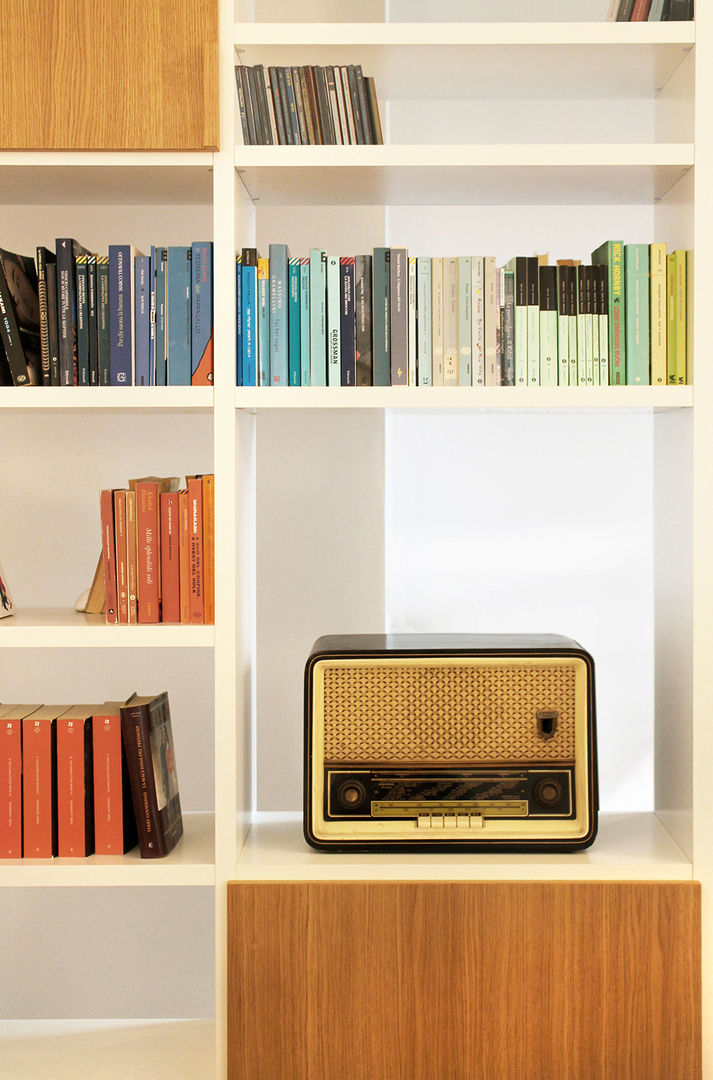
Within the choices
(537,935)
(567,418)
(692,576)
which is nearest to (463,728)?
(537,935)

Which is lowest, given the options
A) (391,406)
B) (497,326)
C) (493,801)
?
(493,801)

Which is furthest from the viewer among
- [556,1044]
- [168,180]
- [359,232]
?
[359,232]

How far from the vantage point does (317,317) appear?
1682mm

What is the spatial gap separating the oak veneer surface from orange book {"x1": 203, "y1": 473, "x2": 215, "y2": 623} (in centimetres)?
Result: 48

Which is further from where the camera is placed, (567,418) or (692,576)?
(567,418)

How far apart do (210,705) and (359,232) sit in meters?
1.11

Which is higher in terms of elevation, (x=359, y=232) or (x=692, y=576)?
(x=359, y=232)

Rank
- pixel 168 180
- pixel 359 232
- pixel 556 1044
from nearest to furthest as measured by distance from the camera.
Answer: pixel 556 1044, pixel 168 180, pixel 359 232

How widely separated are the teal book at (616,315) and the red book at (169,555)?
78cm

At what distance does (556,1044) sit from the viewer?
63.1 inches

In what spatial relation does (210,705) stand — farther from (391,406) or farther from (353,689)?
(391,406)

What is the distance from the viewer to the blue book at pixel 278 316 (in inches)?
65.8

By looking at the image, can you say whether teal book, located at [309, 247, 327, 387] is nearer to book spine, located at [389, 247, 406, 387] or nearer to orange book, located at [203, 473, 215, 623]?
book spine, located at [389, 247, 406, 387]

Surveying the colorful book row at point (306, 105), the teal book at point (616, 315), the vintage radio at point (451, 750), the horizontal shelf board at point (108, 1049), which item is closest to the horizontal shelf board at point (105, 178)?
the colorful book row at point (306, 105)
